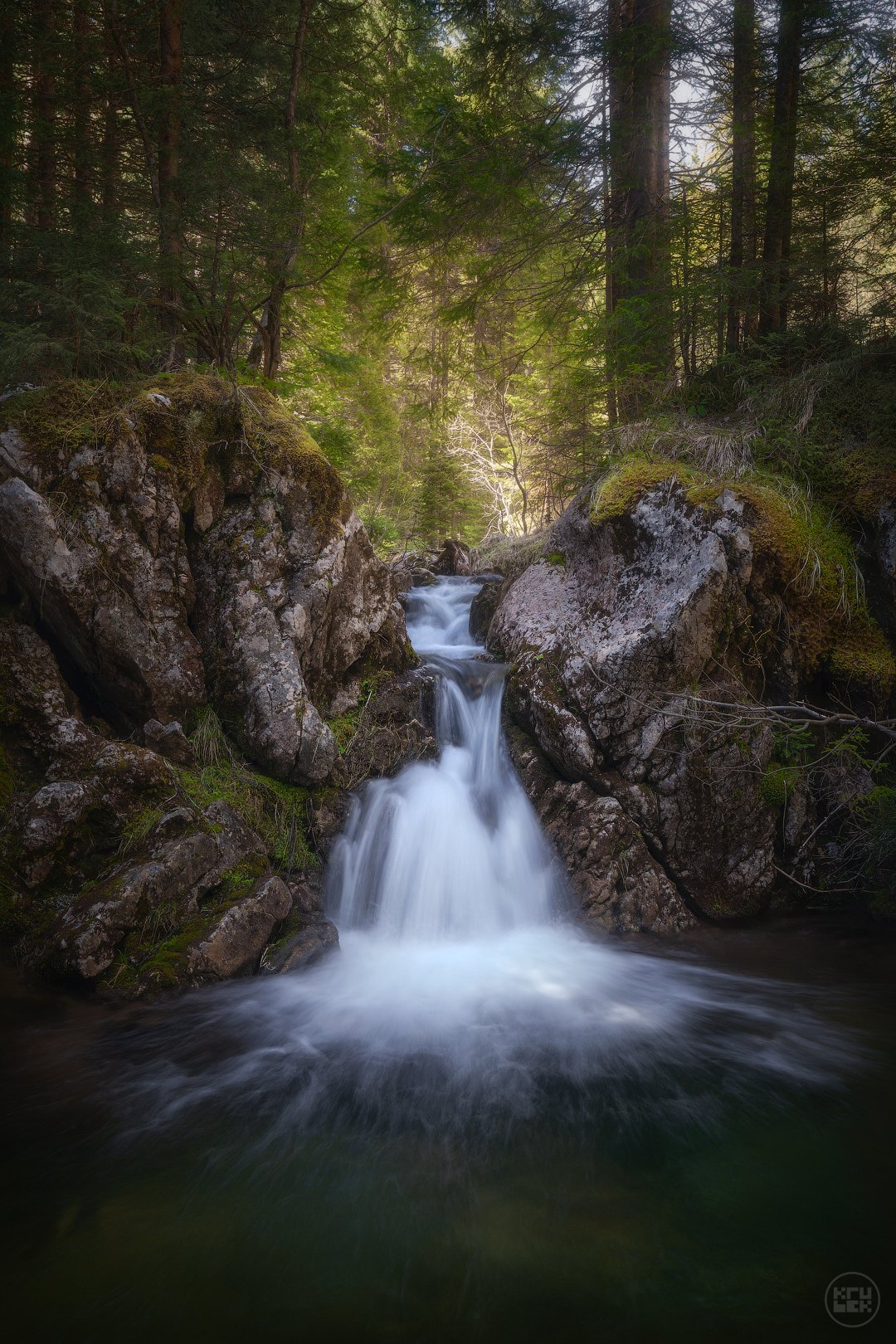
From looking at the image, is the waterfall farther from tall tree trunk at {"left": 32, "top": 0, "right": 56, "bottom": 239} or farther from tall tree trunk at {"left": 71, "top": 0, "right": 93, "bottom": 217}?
tall tree trunk at {"left": 71, "top": 0, "right": 93, "bottom": 217}

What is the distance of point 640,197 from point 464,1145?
10.5 meters

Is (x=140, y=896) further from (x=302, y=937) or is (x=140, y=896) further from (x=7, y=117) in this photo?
(x=7, y=117)

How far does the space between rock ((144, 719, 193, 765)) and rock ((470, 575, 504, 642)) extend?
485cm

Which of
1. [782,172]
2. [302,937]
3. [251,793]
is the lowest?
[302,937]

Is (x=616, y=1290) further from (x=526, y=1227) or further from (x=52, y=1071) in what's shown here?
(x=52, y=1071)

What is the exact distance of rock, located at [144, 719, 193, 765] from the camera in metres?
5.43

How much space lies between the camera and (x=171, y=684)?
18.1 ft

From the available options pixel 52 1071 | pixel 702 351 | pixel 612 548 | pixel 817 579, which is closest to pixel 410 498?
pixel 702 351

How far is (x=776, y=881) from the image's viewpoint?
5.97 m

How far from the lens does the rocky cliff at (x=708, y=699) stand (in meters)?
5.78

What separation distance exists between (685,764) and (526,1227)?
4064mm

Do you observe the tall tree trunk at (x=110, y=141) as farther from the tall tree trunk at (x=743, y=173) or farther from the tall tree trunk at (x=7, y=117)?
the tall tree trunk at (x=743, y=173)

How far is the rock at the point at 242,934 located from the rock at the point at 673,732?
2782mm

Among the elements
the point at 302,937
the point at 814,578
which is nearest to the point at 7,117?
the point at 302,937
